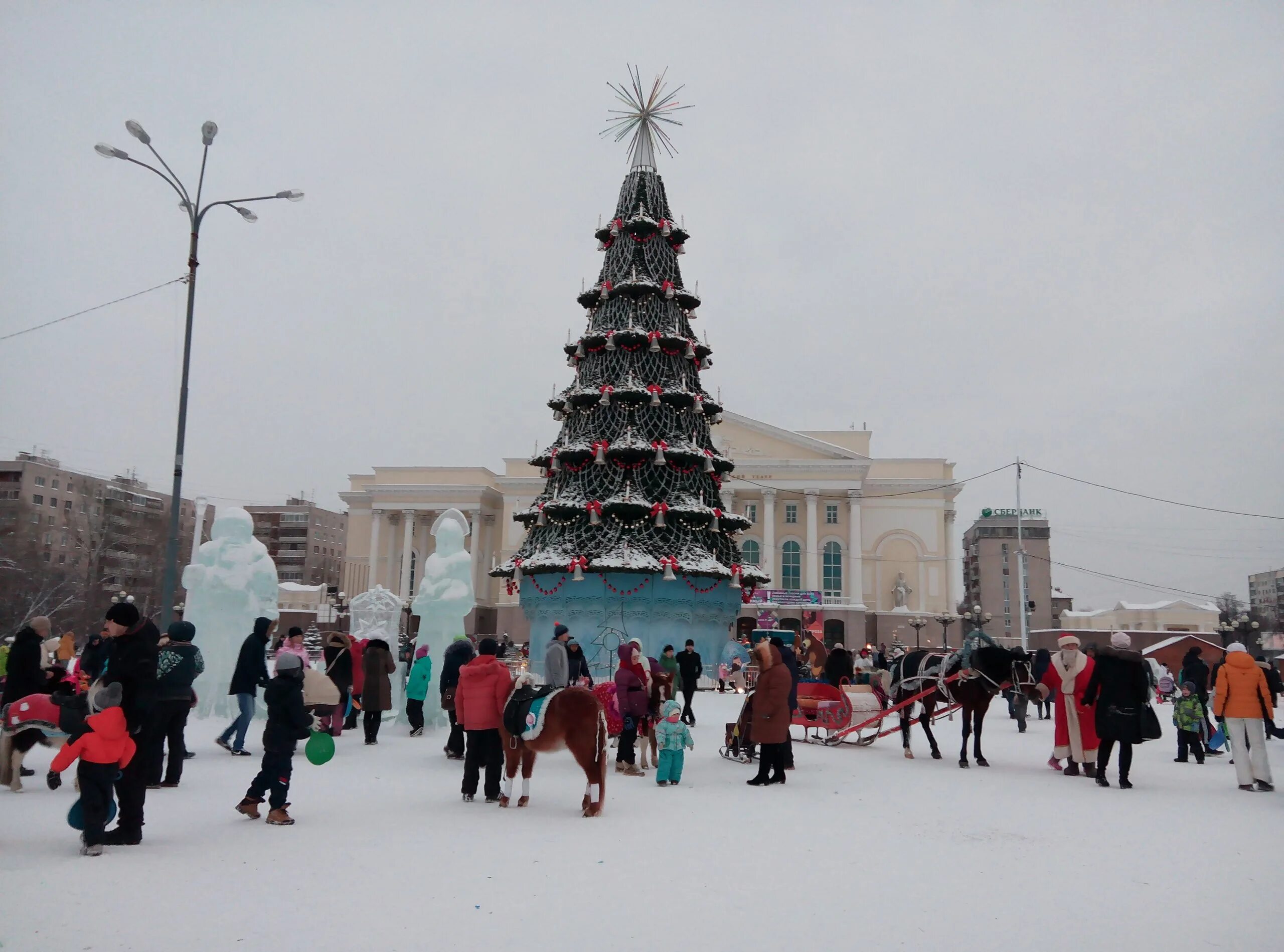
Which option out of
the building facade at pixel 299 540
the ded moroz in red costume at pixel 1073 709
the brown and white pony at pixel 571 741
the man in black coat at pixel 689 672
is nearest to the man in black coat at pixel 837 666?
the man in black coat at pixel 689 672

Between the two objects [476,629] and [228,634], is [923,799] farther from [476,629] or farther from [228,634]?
[476,629]

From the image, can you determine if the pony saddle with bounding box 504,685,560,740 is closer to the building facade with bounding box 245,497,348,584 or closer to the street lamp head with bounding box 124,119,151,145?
the street lamp head with bounding box 124,119,151,145

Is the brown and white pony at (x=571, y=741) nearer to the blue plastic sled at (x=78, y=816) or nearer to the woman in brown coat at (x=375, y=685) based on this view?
the blue plastic sled at (x=78, y=816)

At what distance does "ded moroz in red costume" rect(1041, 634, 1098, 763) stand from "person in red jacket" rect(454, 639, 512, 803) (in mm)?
6866

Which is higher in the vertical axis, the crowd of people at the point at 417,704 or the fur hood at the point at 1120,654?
the fur hood at the point at 1120,654

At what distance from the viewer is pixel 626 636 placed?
19.7 meters

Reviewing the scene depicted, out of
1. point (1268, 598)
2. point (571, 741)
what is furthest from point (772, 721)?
point (1268, 598)

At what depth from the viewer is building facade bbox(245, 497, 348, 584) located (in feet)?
322

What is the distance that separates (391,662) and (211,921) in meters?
8.80

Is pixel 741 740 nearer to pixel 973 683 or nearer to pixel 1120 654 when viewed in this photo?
pixel 973 683

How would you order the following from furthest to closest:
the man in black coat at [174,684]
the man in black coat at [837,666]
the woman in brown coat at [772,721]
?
1. the man in black coat at [837,666]
2. the woman in brown coat at [772,721]
3. the man in black coat at [174,684]

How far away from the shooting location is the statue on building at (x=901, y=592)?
174ft

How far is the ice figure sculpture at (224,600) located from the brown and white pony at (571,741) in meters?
6.84

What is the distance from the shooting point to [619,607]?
68.3 feet
